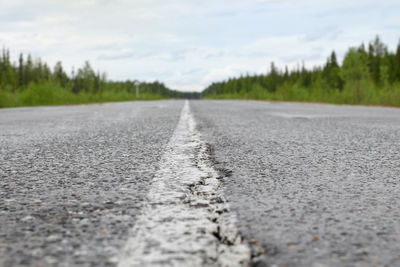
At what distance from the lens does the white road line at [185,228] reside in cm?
117

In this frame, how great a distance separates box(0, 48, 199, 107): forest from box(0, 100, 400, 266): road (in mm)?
15656

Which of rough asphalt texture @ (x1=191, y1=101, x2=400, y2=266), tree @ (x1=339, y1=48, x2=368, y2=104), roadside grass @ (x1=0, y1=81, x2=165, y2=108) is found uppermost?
tree @ (x1=339, y1=48, x2=368, y2=104)

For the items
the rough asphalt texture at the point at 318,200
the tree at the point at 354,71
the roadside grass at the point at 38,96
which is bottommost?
the rough asphalt texture at the point at 318,200

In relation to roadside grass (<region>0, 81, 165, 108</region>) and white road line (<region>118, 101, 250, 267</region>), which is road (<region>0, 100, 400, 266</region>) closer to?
white road line (<region>118, 101, 250, 267</region>)

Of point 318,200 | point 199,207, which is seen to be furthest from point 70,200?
point 318,200

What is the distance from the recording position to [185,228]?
1424 mm

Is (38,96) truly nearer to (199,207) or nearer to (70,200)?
(70,200)

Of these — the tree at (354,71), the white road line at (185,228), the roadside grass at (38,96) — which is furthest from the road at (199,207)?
the tree at (354,71)

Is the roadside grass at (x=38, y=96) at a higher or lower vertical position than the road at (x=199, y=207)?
higher

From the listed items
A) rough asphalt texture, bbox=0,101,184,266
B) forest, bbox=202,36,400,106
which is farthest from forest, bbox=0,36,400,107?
rough asphalt texture, bbox=0,101,184,266

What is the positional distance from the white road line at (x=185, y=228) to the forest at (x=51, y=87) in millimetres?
16460

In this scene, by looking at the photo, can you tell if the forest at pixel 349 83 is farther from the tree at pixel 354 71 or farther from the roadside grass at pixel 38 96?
the roadside grass at pixel 38 96

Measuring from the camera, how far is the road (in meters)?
1.22

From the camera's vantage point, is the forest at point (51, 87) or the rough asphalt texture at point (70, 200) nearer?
the rough asphalt texture at point (70, 200)
